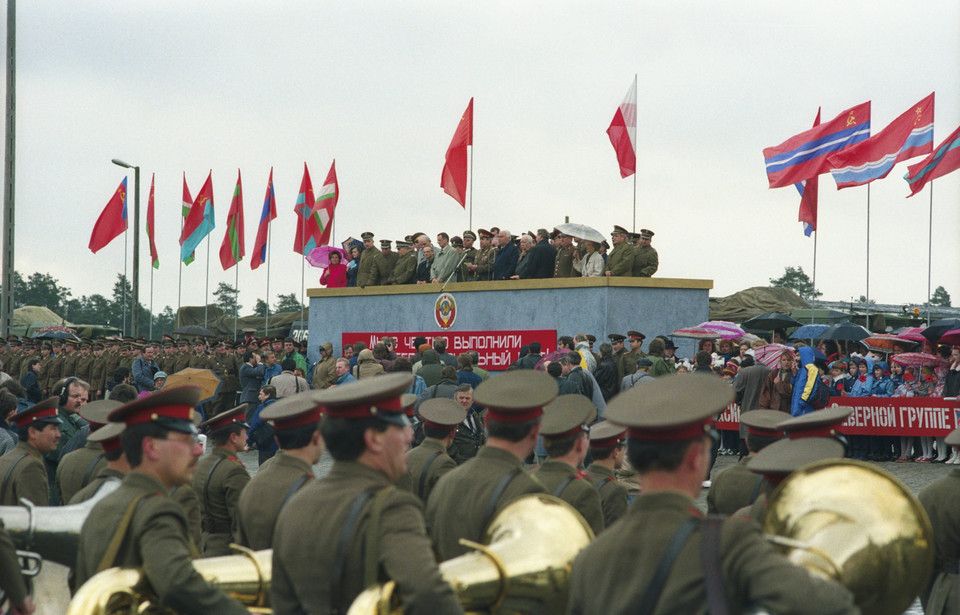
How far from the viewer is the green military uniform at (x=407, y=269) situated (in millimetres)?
23391

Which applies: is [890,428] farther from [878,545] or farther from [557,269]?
[878,545]

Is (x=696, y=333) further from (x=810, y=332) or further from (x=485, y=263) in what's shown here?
(x=810, y=332)

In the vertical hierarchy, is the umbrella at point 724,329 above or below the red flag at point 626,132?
below

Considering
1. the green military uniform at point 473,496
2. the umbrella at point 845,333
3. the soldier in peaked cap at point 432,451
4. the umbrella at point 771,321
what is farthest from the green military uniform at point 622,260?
the green military uniform at point 473,496

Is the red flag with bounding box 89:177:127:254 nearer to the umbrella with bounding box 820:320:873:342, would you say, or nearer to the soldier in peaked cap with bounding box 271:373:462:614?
the umbrella with bounding box 820:320:873:342

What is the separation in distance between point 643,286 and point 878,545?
16.4m

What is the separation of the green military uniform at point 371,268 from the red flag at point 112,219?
1297cm

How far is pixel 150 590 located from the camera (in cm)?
414

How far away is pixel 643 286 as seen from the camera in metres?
19.7

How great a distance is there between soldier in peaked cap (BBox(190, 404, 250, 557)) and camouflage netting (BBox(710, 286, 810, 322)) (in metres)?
29.4

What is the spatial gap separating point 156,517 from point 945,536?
357 cm

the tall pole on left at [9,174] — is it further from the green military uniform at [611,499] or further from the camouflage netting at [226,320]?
the green military uniform at [611,499]

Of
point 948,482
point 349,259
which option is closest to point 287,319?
point 349,259

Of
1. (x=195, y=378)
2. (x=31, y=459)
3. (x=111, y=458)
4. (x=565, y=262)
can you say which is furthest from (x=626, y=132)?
(x=111, y=458)
